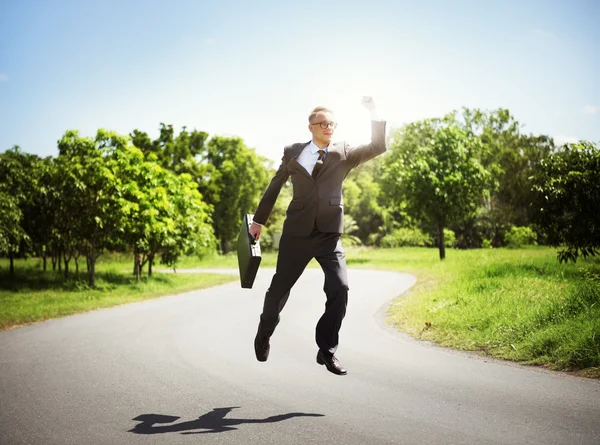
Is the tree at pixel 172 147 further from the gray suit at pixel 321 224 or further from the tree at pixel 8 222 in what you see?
the gray suit at pixel 321 224

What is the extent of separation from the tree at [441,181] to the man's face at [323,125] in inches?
985

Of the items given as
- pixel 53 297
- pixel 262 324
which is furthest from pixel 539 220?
pixel 53 297

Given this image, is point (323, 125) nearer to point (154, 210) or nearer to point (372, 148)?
point (372, 148)

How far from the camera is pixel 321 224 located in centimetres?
440

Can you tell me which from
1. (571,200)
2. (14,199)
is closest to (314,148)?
(571,200)

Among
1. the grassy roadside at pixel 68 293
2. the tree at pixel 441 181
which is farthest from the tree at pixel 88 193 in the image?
the tree at pixel 441 181

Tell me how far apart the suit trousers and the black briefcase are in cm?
21

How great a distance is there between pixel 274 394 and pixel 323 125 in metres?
2.67

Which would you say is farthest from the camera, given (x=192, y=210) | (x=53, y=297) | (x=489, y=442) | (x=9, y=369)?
(x=192, y=210)

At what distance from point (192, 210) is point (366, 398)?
19514 millimetres

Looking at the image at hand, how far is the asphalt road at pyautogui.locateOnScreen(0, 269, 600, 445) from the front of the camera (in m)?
3.96

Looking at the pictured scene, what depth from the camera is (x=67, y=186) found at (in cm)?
1747

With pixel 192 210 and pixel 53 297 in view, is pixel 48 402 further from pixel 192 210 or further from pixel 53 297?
pixel 192 210

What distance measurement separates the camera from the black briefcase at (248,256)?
15.0 feet
